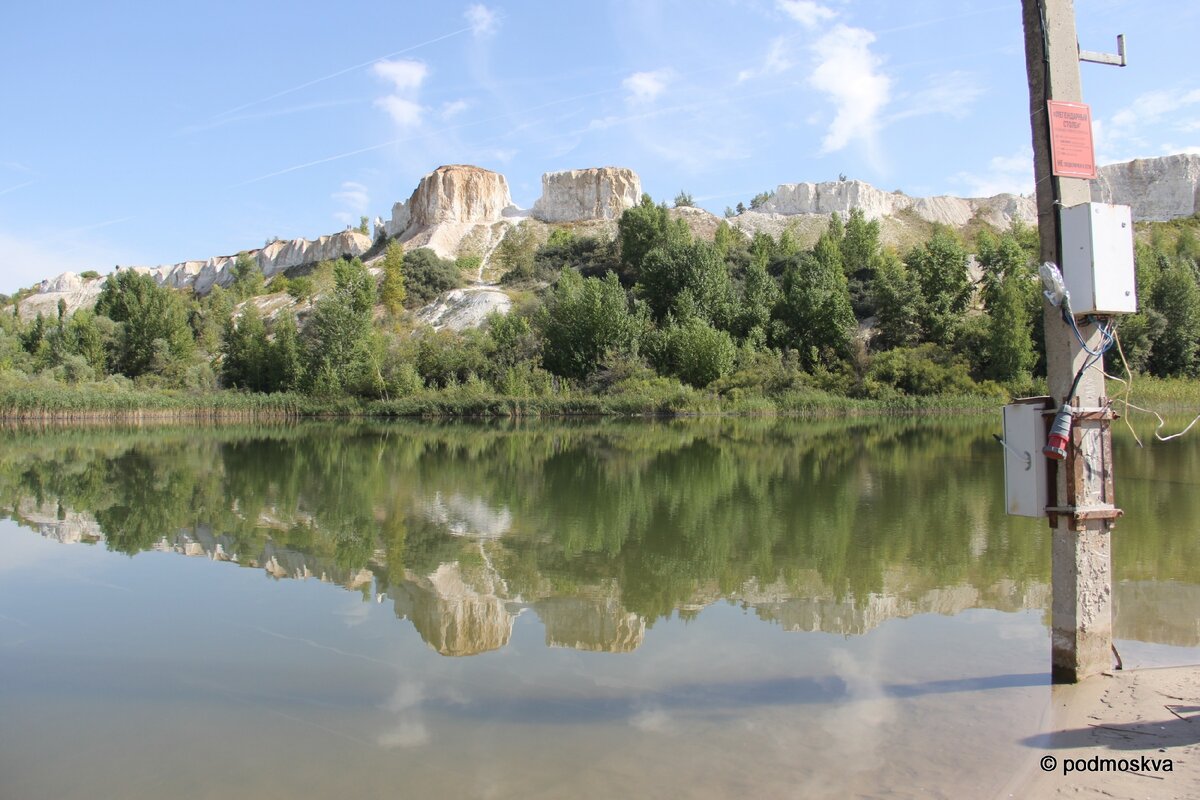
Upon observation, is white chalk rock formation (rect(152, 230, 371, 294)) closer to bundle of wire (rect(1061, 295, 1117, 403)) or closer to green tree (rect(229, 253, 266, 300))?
green tree (rect(229, 253, 266, 300))

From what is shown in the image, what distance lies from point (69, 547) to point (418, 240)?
7954cm

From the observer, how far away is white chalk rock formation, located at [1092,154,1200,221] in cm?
7819

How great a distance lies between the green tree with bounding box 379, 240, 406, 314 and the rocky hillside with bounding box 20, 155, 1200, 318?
13295 millimetres

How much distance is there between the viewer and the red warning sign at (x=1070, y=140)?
4.58m

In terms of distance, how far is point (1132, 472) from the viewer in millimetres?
13812

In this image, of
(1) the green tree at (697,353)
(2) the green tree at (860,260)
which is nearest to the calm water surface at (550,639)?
(1) the green tree at (697,353)

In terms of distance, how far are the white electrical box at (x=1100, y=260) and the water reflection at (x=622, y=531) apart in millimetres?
2411

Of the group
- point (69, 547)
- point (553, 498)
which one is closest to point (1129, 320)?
point (553, 498)

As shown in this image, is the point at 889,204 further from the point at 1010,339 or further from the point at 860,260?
the point at 1010,339

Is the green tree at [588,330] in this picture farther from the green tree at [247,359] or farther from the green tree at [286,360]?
the green tree at [247,359]

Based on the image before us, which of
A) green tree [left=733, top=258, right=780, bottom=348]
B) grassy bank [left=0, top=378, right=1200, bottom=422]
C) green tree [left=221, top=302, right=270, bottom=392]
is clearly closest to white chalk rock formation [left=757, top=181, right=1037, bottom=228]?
green tree [left=733, top=258, right=780, bottom=348]

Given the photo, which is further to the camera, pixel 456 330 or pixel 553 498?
pixel 456 330

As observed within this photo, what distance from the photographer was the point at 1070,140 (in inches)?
181

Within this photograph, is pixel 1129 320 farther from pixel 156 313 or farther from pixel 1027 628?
pixel 156 313
